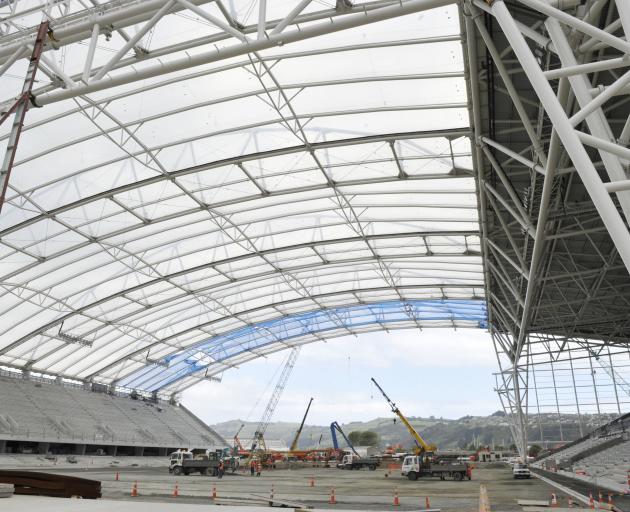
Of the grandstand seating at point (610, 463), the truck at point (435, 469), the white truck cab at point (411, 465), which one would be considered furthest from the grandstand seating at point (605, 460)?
the white truck cab at point (411, 465)

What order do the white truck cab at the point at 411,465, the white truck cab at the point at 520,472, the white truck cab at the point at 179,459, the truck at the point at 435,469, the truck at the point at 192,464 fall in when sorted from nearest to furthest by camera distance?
the white truck cab at the point at 520,472
the truck at the point at 435,469
the white truck cab at the point at 411,465
the truck at the point at 192,464
the white truck cab at the point at 179,459

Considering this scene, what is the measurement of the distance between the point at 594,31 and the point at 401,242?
31.6 m

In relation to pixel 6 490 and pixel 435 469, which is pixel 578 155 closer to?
pixel 6 490

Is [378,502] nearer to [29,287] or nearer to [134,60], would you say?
[134,60]

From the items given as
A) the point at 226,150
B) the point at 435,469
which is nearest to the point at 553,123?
the point at 226,150

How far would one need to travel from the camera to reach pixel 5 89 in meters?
22.1

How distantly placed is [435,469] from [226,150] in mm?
26947

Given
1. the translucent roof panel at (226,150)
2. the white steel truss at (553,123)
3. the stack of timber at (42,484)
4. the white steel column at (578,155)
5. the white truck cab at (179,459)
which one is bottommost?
the white truck cab at (179,459)

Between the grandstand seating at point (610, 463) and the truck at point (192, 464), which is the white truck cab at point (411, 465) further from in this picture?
the truck at point (192, 464)

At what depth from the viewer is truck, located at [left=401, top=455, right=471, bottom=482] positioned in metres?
38.8

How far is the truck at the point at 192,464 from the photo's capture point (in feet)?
147

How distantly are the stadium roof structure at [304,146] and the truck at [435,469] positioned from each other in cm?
1354

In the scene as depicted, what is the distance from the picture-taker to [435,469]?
1559 inches

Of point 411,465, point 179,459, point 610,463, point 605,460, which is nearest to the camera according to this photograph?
point 610,463
